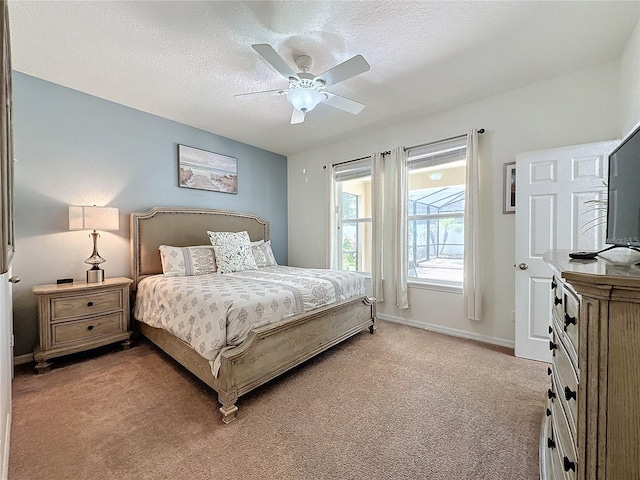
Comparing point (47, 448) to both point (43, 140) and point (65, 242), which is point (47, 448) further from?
point (43, 140)

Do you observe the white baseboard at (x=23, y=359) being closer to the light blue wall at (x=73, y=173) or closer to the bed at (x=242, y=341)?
the light blue wall at (x=73, y=173)

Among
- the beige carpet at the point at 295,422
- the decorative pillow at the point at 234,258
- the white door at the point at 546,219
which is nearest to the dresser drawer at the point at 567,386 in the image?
the beige carpet at the point at 295,422

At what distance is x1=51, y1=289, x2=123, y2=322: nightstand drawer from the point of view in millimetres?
2385

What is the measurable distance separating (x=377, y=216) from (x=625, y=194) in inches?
107

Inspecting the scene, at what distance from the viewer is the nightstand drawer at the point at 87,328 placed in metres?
2.40

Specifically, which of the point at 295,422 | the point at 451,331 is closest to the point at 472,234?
the point at 451,331

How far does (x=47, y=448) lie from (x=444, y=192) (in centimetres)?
403

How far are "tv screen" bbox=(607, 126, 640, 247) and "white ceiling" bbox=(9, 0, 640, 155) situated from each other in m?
1.31

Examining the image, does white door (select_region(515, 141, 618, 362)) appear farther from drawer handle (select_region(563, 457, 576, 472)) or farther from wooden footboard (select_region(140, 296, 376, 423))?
drawer handle (select_region(563, 457, 576, 472))

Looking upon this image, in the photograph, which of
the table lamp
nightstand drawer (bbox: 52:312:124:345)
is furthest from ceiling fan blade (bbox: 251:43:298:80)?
nightstand drawer (bbox: 52:312:124:345)

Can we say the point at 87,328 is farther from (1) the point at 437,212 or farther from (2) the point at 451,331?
(1) the point at 437,212

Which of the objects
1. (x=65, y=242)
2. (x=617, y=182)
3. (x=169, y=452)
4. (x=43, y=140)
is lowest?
(x=169, y=452)

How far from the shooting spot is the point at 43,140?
262 centimetres

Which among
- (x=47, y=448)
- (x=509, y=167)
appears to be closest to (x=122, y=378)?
(x=47, y=448)
